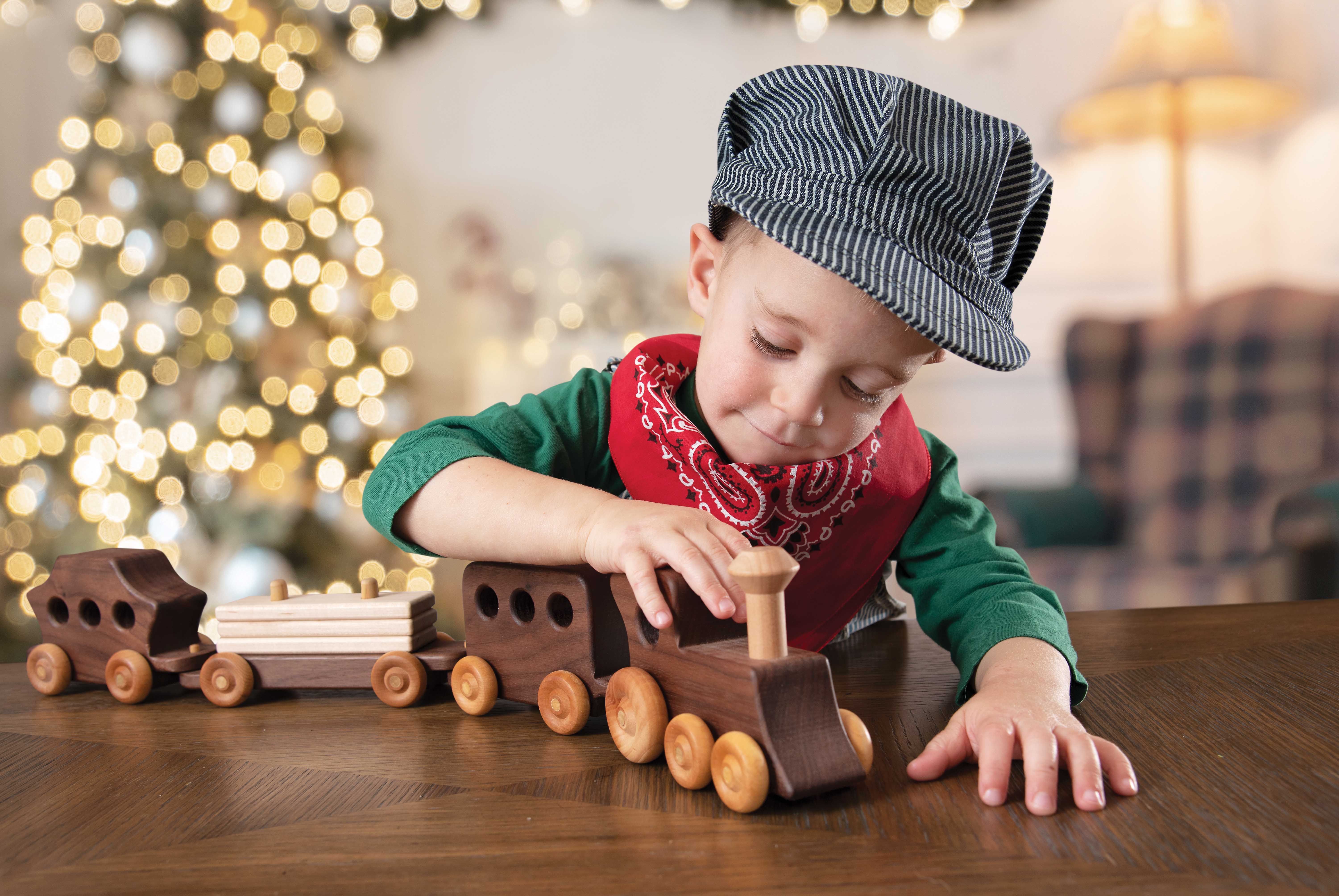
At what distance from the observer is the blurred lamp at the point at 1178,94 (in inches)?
110

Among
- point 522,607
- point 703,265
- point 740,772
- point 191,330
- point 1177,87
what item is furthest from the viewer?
point 1177,87

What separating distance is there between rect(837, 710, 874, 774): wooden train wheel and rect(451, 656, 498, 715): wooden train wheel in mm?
248

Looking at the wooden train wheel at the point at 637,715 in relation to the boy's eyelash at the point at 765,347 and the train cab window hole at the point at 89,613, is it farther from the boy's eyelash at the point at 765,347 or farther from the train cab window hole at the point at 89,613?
the train cab window hole at the point at 89,613

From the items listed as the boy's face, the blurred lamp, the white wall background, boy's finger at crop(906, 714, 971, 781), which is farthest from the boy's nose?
the blurred lamp

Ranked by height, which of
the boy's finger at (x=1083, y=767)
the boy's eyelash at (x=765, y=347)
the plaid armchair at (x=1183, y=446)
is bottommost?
the plaid armchair at (x=1183, y=446)

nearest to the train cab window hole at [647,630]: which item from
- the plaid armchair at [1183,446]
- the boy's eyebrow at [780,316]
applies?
the boy's eyebrow at [780,316]

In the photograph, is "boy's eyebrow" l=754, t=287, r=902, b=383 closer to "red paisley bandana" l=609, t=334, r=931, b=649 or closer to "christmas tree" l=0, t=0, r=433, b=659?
"red paisley bandana" l=609, t=334, r=931, b=649

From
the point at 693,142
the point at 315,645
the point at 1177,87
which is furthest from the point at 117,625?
the point at 1177,87

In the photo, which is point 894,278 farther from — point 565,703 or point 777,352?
point 565,703

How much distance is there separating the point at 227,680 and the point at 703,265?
46 cm

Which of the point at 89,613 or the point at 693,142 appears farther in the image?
the point at 693,142

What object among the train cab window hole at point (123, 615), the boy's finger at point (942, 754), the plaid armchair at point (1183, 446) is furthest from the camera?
the plaid armchair at point (1183, 446)

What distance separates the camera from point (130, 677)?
2.33 feet

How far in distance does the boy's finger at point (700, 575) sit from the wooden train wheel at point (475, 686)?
175mm
